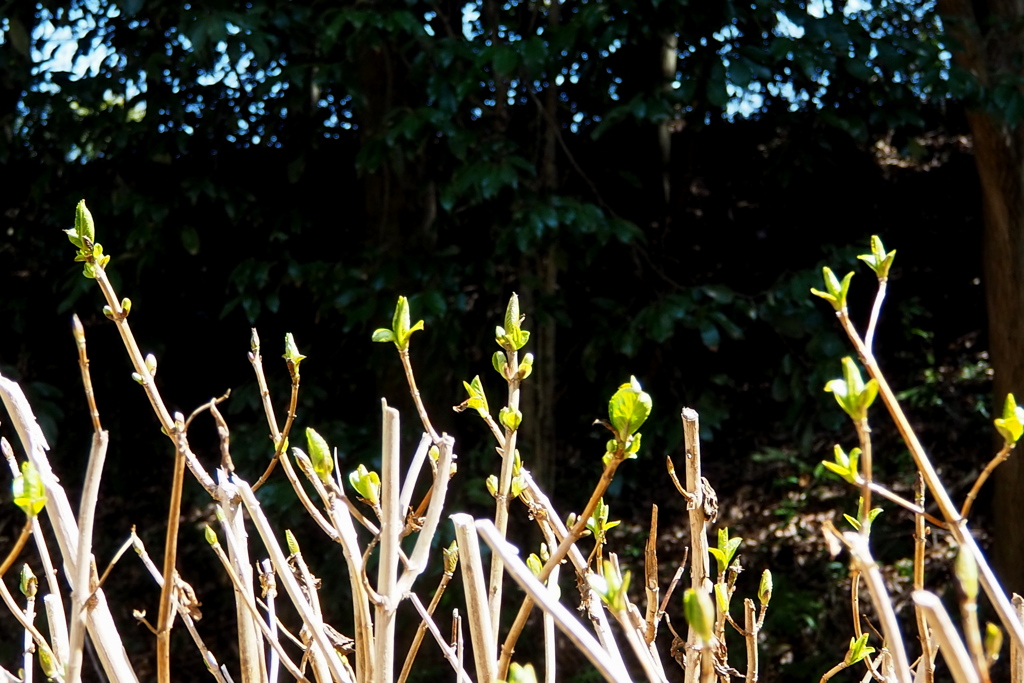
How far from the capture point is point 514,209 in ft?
9.97

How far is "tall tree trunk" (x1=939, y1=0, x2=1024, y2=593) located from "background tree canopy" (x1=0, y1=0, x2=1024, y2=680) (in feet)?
0.06

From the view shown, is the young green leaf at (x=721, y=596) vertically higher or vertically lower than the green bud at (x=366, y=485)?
lower

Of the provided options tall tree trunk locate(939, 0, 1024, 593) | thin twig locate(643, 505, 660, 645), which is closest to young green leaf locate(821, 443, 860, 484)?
thin twig locate(643, 505, 660, 645)

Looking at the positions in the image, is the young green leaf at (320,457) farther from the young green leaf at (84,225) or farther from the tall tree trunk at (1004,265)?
the tall tree trunk at (1004,265)

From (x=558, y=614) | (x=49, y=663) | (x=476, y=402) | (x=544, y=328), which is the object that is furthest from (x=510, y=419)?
(x=544, y=328)

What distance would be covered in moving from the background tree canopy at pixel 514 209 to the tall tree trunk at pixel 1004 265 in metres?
0.02

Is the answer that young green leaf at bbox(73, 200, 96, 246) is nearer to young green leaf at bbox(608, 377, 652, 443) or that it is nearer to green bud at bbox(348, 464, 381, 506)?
green bud at bbox(348, 464, 381, 506)

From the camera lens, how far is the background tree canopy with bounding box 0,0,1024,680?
2930 mm

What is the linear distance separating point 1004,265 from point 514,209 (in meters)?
2.15

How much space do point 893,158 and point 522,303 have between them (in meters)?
2.94

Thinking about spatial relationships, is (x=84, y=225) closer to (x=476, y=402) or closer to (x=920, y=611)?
(x=476, y=402)

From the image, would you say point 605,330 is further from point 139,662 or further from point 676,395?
point 139,662

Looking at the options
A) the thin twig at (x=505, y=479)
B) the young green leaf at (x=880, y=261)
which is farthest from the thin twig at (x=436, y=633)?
the young green leaf at (x=880, y=261)

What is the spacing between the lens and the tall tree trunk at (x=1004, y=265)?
353cm
